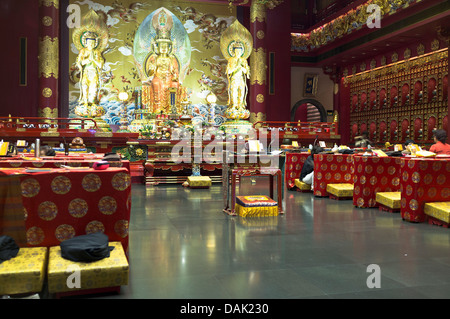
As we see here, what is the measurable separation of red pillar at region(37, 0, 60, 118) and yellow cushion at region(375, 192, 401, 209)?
901 centimetres

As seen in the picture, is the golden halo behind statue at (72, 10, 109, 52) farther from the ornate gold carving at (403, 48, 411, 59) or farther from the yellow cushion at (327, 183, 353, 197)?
the ornate gold carving at (403, 48, 411, 59)

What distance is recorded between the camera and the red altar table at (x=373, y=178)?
16.0 ft

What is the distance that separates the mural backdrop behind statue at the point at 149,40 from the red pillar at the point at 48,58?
2.53 ft

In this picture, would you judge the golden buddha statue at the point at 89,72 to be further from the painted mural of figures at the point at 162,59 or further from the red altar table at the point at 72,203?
the red altar table at the point at 72,203

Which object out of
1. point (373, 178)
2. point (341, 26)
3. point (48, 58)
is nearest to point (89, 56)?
point (48, 58)

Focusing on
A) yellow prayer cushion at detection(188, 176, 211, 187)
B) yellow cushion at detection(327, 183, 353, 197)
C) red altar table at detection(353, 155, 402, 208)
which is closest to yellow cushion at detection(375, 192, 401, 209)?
red altar table at detection(353, 155, 402, 208)

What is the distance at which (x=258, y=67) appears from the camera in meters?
12.0

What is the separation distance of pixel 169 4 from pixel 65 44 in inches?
131

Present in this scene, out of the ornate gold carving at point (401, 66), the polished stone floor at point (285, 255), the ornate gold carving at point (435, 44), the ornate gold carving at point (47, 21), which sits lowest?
the polished stone floor at point (285, 255)

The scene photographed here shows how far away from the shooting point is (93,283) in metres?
2.04

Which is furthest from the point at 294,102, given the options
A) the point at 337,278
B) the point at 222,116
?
the point at 337,278

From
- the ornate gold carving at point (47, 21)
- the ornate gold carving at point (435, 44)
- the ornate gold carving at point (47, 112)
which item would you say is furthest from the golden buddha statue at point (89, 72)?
the ornate gold carving at point (435, 44)

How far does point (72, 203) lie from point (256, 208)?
2.25 metres
